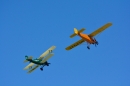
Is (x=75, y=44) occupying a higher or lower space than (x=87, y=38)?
higher

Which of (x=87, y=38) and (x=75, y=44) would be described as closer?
(x=87, y=38)

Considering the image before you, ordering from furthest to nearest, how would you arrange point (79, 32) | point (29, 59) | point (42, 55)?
point (42, 55) → point (29, 59) → point (79, 32)

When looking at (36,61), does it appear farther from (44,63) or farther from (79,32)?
(79,32)

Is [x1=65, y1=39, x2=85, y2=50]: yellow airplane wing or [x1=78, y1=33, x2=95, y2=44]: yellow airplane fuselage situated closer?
[x1=78, y1=33, x2=95, y2=44]: yellow airplane fuselage

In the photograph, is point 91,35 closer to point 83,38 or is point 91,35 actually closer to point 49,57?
point 83,38

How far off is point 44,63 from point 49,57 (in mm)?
2044

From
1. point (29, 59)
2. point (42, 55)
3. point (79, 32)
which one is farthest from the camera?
point (42, 55)

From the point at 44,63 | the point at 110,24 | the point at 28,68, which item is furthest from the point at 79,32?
the point at 28,68

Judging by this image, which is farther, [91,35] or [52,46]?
[52,46]

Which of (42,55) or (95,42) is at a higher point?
(42,55)

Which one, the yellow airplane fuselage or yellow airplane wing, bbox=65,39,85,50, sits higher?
yellow airplane wing, bbox=65,39,85,50

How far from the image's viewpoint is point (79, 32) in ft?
188

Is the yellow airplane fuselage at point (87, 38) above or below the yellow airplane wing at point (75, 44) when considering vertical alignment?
below

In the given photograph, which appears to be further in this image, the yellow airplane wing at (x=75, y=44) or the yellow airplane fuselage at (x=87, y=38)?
the yellow airplane wing at (x=75, y=44)
